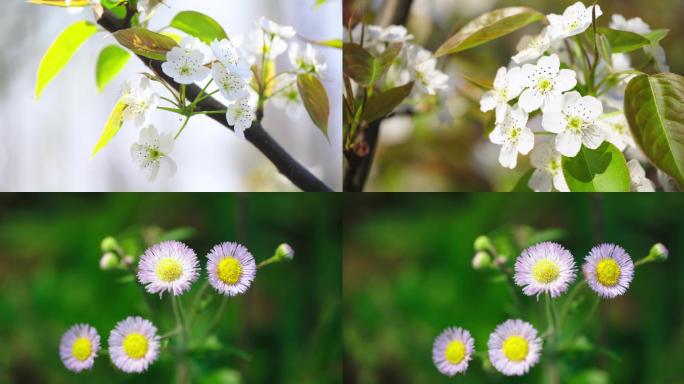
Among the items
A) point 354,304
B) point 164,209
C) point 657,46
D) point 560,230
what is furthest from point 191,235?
point 657,46

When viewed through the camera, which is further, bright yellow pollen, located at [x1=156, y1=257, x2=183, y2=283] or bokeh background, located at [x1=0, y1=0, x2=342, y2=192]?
bokeh background, located at [x1=0, y1=0, x2=342, y2=192]

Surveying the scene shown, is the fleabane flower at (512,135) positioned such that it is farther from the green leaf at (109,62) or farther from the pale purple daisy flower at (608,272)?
the green leaf at (109,62)

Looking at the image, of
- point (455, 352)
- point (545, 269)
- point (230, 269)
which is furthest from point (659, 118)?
point (230, 269)

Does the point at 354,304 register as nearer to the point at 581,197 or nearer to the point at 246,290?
the point at 246,290

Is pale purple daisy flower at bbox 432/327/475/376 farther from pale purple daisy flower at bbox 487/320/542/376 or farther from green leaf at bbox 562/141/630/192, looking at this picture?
green leaf at bbox 562/141/630/192

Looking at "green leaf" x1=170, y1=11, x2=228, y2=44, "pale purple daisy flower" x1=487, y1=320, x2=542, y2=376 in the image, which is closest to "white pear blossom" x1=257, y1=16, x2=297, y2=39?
"green leaf" x1=170, y1=11, x2=228, y2=44

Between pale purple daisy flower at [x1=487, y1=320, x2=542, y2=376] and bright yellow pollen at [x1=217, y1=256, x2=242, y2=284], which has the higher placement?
bright yellow pollen at [x1=217, y1=256, x2=242, y2=284]

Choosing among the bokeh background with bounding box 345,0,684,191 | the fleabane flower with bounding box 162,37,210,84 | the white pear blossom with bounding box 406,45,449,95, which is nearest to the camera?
the fleabane flower with bounding box 162,37,210,84
